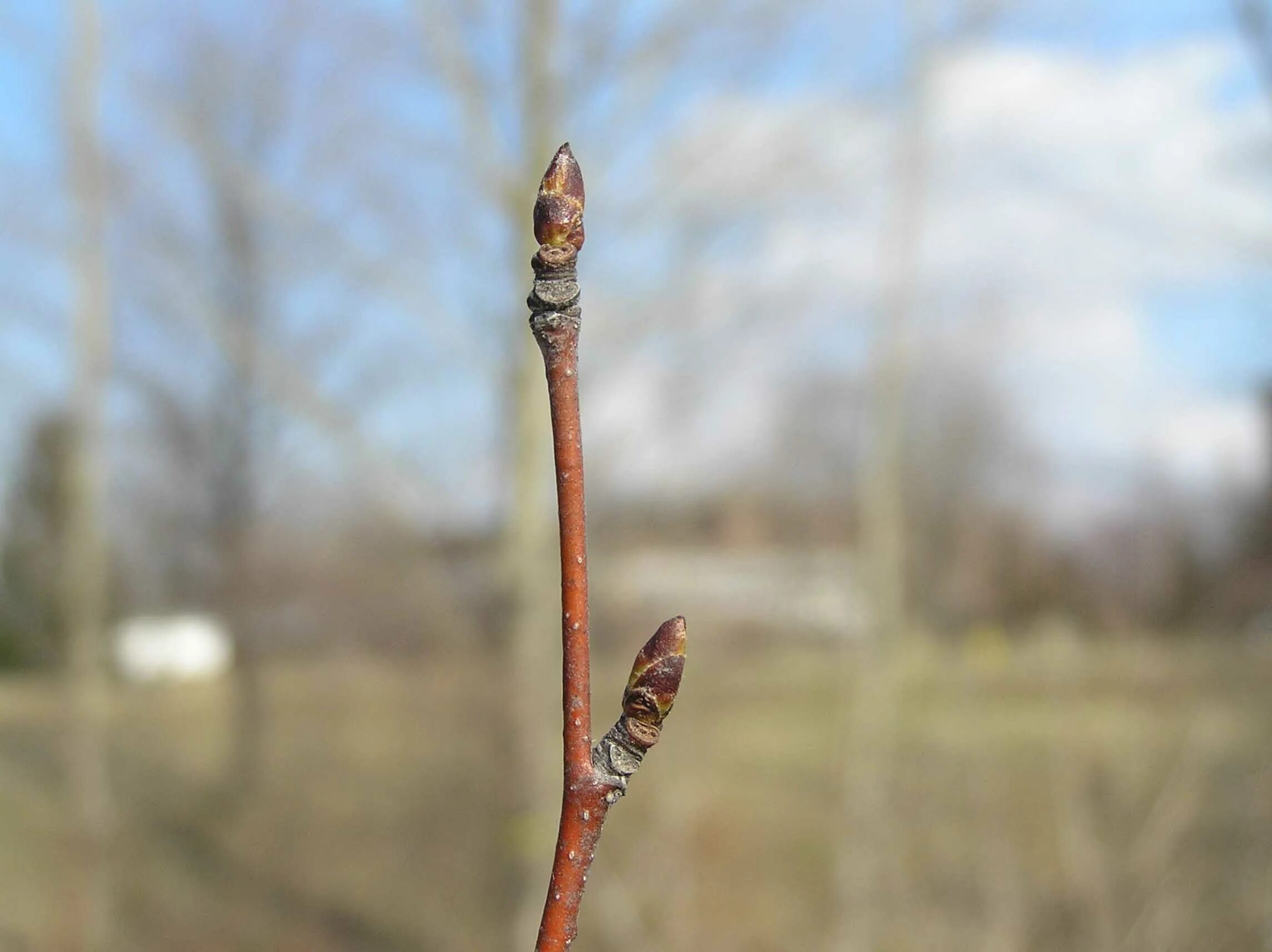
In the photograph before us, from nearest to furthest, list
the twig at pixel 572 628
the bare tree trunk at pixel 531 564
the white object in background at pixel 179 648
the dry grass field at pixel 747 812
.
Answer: the twig at pixel 572 628
the bare tree trunk at pixel 531 564
the dry grass field at pixel 747 812
the white object in background at pixel 179 648

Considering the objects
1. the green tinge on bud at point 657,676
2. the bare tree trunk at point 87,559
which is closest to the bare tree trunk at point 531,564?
the bare tree trunk at point 87,559

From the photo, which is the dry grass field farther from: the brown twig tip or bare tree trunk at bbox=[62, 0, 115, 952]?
the brown twig tip

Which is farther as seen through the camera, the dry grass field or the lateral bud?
the dry grass field

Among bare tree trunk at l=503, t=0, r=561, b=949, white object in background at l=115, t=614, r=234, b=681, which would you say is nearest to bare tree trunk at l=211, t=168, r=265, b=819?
white object in background at l=115, t=614, r=234, b=681

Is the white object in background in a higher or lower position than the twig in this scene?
lower

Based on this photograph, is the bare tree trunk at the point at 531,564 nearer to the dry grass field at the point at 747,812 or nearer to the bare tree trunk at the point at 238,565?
the dry grass field at the point at 747,812

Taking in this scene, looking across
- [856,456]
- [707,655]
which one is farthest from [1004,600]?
[707,655]

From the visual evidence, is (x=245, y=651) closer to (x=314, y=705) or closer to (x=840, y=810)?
(x=314, y=705)

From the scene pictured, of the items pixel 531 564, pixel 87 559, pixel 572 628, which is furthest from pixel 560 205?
pixel 87 559
